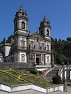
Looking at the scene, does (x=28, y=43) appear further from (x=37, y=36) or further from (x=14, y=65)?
(x=14, y=65)

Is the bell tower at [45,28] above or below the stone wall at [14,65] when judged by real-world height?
above

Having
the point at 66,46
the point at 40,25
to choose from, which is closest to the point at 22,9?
the point at 40,25

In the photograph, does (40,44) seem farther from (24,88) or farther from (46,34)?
(24,88)

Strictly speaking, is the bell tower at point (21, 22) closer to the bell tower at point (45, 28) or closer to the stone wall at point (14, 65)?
the bell tower at point (45, 28)

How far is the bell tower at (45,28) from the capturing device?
187ft

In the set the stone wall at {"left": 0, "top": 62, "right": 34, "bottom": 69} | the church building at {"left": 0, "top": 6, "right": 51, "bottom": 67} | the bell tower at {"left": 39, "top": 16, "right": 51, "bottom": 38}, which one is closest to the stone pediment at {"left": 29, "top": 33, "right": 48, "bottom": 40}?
the church building at {"left": 0, "top": 6, "right": 51, "bottom": 67}

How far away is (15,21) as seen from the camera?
52469 millimetres

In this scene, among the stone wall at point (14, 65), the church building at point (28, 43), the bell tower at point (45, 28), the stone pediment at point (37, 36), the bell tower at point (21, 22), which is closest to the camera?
the stone wall at point (14, 65)

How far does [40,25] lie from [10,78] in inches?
1311

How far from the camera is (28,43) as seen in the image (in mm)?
52500

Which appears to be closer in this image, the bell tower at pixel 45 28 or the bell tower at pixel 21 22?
the bell tower at pixel 21 22

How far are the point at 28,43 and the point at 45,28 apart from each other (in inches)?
299

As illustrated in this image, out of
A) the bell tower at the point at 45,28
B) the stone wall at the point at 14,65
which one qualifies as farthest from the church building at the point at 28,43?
the stone wall at the point at 14,65

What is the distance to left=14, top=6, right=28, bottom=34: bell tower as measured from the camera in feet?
168
